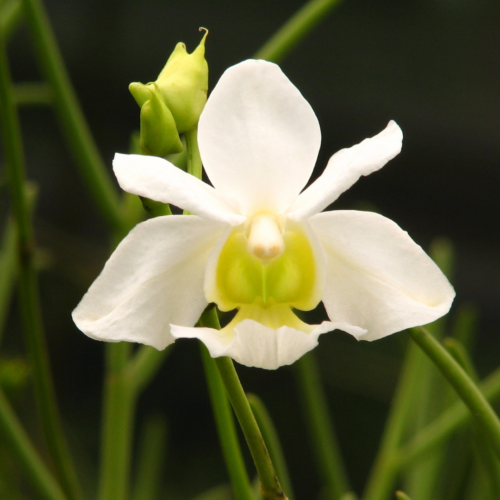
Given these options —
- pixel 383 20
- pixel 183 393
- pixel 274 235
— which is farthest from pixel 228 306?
pixel 383 20

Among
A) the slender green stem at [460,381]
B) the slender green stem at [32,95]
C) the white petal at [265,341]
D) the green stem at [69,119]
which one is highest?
the slender green stem at [32,95]

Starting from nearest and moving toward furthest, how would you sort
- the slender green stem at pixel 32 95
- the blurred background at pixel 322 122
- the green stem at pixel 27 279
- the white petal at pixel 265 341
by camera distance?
1. the white petal at pixel 265 341
2. the green stem at pixel 27 279
3. the slender green stem at pixel 32 95
4. the blurred background at pixel 322 122

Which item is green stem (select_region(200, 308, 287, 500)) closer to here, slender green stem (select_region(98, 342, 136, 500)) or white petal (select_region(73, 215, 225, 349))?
white petal (select_region(73, 215, 225, 349))

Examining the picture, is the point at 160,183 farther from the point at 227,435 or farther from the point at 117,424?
the point at 117,424

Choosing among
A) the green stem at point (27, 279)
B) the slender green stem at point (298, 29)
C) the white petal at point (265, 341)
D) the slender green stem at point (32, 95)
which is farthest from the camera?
the slender green stem at point (32, 95)

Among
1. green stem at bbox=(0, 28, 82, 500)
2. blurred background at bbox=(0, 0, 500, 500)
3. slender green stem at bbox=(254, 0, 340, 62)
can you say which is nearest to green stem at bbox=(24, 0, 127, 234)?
green stem at bbox=(0, 28, 82, 500)

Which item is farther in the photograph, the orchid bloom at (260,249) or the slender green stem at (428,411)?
the slender green stem at (428,411)

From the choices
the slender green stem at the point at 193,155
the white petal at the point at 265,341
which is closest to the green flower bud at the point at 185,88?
the slender green stem at the point at 193,155

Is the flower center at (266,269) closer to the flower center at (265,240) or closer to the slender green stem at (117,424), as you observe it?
the flower center at (265,240)

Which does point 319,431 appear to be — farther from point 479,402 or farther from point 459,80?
point 459,80
